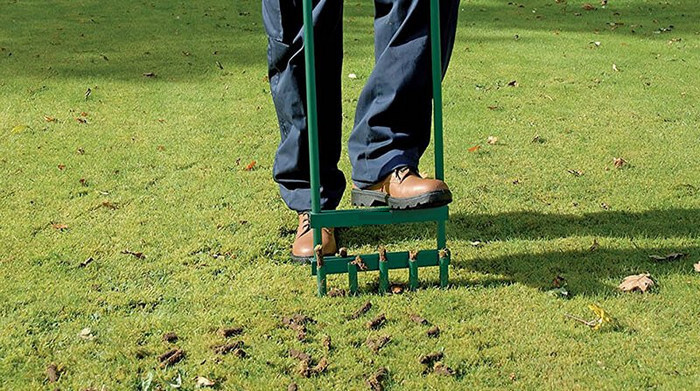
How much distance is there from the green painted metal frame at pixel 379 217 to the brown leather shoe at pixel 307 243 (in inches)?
10.1

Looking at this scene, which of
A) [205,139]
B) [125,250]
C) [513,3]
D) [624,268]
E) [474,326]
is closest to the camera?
[474,326]

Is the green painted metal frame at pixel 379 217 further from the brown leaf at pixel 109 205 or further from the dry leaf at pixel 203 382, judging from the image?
the brown leaf at pixel 109 205

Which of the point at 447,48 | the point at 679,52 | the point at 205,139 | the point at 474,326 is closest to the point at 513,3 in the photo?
the point at 679,52

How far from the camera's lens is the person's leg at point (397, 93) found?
3.21 m

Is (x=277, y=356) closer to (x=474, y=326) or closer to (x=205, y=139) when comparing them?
(x=474, y=326)

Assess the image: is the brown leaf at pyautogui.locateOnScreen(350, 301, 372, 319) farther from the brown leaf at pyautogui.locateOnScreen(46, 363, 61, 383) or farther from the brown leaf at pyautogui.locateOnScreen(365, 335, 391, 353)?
the brown leaf at pyautogui.locateOnScreen(46, 363, 61, 383)

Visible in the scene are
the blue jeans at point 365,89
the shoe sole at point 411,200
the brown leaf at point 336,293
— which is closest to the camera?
the shoe sole at point 411,200

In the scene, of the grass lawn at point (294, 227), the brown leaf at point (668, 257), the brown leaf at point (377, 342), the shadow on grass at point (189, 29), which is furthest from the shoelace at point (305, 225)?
the shadow on grass at point (189, 29)

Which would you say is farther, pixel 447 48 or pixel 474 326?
pixel 447 48

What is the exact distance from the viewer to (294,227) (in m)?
3.83

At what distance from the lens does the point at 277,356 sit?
8.88ft

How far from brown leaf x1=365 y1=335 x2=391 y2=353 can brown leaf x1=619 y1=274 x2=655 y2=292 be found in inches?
35.7

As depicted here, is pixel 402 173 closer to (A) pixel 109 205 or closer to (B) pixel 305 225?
(B) pixel 305 225

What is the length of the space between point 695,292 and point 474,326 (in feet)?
2.74
